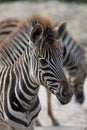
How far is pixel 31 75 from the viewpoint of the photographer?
547cm

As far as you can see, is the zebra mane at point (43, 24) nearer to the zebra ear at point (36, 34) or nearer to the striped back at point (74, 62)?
the zebra ear at point (36, 34)

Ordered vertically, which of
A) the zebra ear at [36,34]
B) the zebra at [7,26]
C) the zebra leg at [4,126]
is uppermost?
the zebra at [7,26]

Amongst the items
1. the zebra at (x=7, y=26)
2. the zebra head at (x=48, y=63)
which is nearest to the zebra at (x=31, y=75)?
the zebra head at (x=48, y=63)

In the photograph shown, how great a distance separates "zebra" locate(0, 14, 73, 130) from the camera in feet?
17.1

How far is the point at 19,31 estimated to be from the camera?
648cm

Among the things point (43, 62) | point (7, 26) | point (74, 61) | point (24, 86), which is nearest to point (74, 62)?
point (74, 61)

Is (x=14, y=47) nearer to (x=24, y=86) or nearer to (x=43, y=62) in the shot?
(x=24, y=86)

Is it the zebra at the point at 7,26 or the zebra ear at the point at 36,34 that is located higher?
the zebra at the point at 7,26

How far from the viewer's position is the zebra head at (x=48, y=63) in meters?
5.18

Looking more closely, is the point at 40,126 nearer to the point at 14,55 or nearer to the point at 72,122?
the point at 72,122

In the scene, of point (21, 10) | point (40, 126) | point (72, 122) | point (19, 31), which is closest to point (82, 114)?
point (72, 122)

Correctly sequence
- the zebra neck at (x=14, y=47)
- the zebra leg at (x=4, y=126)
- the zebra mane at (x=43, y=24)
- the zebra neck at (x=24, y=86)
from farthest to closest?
the zebra neck at (x=14, y=47) → the zebra leg at (x=4, y=126) → the zebra neck at (x=24, y=86) → the zebra mane at (x=43, y=24)

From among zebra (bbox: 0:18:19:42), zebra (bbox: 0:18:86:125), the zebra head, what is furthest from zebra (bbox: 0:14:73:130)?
zebra (bbox: 0:18:86:125)

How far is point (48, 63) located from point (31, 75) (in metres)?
0.31
